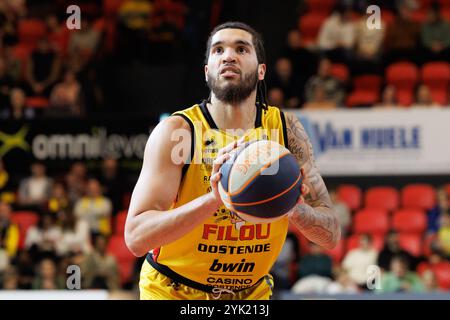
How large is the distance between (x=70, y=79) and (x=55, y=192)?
1.87 meters

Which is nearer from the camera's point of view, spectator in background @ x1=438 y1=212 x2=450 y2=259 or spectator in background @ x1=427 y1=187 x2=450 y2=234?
spectator in background @ x1=438 y1=212 x2=450 y2=259

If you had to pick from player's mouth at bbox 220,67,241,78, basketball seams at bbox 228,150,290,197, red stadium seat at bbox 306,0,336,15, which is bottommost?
basketball seams at bbox 228,150,290,197

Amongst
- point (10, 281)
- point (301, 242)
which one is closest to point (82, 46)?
point (10, 281)

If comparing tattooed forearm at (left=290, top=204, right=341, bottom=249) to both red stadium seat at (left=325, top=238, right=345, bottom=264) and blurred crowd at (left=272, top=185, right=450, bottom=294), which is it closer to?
blurred crowd at (left=272, top=185, right=450, bottom=294)

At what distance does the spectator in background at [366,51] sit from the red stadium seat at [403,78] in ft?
0.85

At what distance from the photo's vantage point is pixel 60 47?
14.5m

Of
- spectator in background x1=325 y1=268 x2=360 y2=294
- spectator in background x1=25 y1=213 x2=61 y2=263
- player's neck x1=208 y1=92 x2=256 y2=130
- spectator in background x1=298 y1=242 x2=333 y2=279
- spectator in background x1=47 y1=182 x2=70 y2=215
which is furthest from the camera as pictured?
spectator in background x1=47 y1=182 x2=70 y2=215

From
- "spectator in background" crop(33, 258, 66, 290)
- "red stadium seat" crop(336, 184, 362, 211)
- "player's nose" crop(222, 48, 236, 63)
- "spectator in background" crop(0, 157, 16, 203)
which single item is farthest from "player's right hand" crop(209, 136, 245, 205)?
"spectator in background" crop(0, 157, 16, 203)

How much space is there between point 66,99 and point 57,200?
166 centimetres

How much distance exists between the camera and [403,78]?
13.6m

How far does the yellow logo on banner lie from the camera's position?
42.7ft

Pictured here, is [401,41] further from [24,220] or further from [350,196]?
[24,220]

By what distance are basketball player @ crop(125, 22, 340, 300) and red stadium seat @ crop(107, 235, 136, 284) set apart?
6.99 m

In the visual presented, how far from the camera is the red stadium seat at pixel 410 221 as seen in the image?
1272cm
